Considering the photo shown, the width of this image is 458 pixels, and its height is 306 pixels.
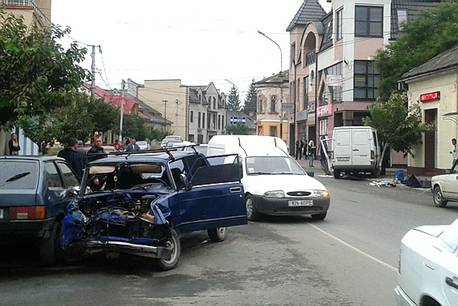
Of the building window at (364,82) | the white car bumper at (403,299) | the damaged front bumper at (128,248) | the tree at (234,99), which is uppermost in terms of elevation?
the tree at (234,99)

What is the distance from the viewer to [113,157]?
10281 mm

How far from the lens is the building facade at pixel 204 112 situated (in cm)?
10131

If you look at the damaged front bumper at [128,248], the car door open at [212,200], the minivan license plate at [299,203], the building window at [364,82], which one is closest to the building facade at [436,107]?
the building window at [364,82]

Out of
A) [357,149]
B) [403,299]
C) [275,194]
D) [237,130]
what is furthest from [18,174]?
[237,130]

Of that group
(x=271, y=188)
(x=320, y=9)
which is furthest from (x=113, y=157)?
(x=320, y=9)

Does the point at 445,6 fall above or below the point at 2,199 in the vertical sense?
above

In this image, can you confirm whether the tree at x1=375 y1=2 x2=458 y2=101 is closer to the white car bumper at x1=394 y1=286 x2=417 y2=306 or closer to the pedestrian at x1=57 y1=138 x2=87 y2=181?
the pedestrian at x1=57 y1=138 x2=87 y2=181

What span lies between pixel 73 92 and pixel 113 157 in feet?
7.34

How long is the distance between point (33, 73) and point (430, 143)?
2357cm

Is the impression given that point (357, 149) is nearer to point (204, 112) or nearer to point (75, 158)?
point (75, 158)

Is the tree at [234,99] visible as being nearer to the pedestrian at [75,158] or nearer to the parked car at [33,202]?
the pedestrian at [75,158]

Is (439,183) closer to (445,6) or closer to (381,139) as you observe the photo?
(381,139)

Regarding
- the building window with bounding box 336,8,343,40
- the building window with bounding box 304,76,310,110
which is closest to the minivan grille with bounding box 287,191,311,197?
the building window with bounding box 336,8,343,40

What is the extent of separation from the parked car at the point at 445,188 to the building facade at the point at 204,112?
261 ft
